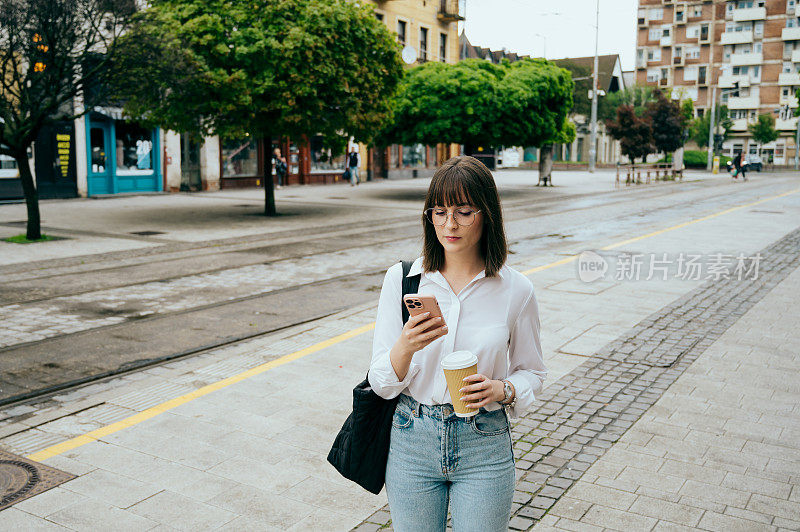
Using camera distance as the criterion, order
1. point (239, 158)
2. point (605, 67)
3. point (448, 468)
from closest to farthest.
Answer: point (448, 468), point (239, 158), point (605, 67)

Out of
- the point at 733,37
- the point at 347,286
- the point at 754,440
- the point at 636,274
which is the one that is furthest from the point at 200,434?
the point at 733,37

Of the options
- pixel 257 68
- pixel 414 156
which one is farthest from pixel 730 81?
pixel 257 68

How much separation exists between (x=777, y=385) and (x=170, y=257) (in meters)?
10.3

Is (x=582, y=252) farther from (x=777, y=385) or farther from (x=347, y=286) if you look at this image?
(x=777, y=385)

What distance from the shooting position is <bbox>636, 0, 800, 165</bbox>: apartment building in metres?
80.0

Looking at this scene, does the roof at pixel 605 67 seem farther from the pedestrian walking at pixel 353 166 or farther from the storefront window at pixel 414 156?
the pedestrian walking at pixel 353 166

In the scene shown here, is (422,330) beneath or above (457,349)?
above

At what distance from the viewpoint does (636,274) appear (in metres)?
11.6

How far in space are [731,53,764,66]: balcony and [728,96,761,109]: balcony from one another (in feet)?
12.2

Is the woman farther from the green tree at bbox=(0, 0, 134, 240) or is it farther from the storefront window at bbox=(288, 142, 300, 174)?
the storefront window at bbox=(288, 142, 300, 174)

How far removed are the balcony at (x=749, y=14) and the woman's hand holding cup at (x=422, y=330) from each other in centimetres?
9161

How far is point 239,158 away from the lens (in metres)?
32.2

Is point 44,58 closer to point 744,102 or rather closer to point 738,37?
point 744,102

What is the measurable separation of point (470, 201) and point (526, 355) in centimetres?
56
